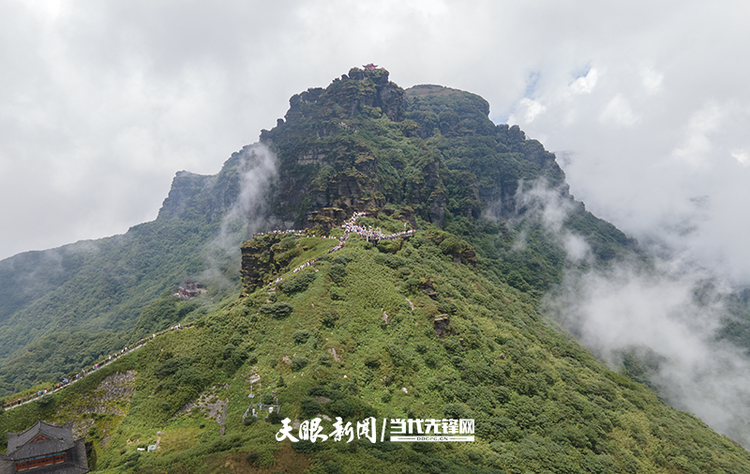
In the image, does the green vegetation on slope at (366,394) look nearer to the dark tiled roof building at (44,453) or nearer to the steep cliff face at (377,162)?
the dark tiled roof building at (44,453)

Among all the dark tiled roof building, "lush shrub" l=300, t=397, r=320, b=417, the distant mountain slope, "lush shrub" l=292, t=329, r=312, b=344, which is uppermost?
the distant mountain slope

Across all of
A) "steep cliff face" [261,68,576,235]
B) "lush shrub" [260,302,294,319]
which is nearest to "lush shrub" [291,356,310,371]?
"lush shrub" [260,302,294,319]

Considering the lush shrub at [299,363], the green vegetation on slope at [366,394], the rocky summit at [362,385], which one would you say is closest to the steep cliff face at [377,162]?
the rocky summit at [362,385]

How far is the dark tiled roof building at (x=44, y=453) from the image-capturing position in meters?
24.0

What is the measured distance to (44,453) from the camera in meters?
24.3

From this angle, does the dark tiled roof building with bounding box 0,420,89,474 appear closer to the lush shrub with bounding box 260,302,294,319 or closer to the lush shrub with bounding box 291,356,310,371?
the lush shrub with bounding box 291,356,310,371

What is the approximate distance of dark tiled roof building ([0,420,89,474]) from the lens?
78.7 ft

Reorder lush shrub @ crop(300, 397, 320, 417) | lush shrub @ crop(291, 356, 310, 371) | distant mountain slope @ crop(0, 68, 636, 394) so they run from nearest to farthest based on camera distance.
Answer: lush shrub @ crop(300, 397, 320, 417) → lush shrub @ crop(291, 356, 310, 371) → distant mountain slope @ crop(0, 68, 636, 394)

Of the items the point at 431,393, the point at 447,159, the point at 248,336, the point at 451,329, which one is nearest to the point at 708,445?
the point at 451,329

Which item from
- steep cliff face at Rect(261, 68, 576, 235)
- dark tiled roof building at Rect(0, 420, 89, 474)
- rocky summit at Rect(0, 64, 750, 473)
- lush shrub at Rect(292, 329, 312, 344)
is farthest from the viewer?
steep cliff face at Rect(261, 68, 576, 235)

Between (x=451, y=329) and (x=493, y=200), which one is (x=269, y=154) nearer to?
(x=493, y=200)

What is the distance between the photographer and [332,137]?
129 metres

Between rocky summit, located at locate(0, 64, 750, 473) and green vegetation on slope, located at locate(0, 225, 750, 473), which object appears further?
rocky summit, located at locate(0, 64, 750, 473)

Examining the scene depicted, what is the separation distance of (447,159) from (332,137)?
7190 centimetres
